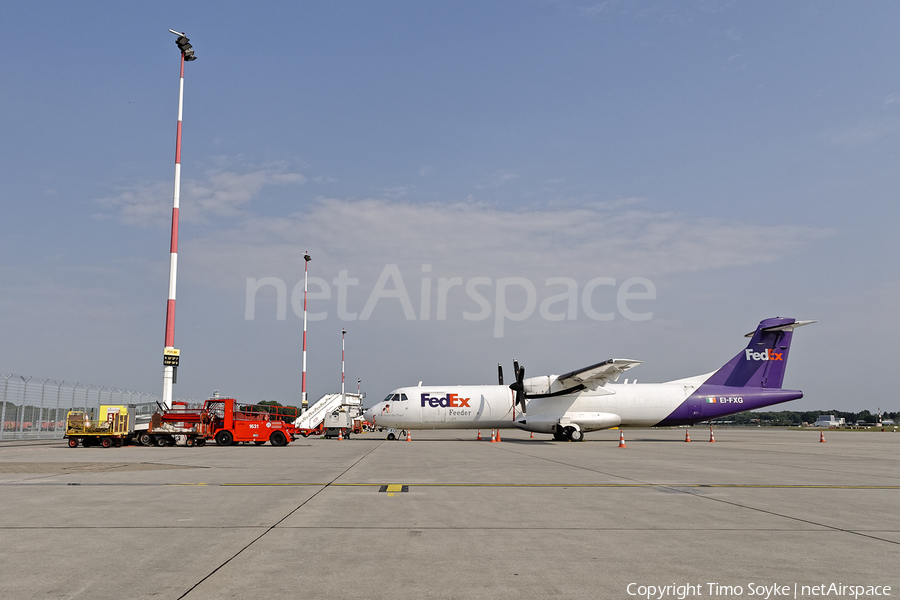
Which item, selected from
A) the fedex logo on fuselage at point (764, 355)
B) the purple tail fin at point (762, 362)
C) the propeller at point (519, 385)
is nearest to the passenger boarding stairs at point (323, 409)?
the propeller at point (519, 385)

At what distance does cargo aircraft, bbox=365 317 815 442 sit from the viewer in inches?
1356

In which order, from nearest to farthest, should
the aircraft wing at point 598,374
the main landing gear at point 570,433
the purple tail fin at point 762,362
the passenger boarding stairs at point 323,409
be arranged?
1. the aircraft wing at point 598,374
2. the main landing gear at point 570,433
3. the purple tail fin at point 762,362
4. the passenger boarding stairs at point 323,409

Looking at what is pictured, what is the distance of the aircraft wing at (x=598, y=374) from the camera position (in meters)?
30.8

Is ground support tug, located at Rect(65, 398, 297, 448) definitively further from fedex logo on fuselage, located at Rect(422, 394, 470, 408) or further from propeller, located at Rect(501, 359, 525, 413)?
propeller, located at Rect(501, 359, 525, 413)

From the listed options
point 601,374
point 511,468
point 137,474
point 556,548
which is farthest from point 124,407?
point 556,548

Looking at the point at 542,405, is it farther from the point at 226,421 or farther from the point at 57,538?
the point at 57,538

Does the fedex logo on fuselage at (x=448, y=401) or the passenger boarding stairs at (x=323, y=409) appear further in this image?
the passenger boarding stairs at (x=323, y=409)

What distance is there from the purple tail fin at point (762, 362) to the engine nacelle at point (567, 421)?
720 centimetres

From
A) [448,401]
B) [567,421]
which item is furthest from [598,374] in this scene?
[448,401]

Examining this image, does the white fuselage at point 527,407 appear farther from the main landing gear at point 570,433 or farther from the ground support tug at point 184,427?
the ground support tug at point 184,427

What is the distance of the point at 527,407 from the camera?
3516 cm

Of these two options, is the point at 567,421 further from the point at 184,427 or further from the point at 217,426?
the point at 184,427

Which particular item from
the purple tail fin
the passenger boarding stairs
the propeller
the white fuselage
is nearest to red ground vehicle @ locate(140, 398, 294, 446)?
the white fuselage

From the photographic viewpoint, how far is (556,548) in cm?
654
